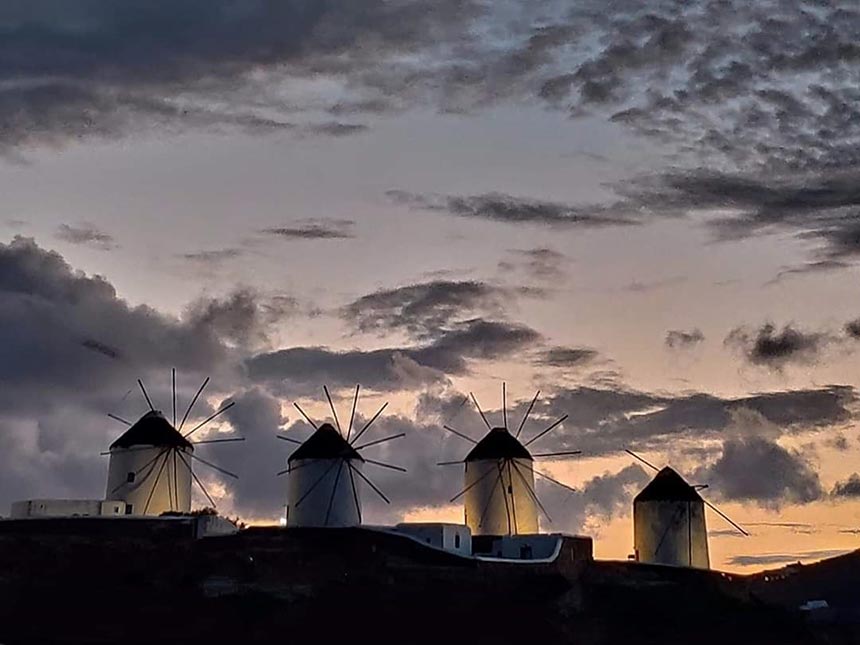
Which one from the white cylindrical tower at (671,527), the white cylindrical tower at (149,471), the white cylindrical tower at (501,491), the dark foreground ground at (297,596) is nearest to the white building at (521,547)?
the dark foreground ground at (297,596)

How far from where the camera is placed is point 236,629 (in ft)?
152

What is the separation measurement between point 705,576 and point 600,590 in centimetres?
720

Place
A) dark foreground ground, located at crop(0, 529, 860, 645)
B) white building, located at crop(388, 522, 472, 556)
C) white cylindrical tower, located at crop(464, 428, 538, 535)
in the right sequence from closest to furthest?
dark foreground ground, located at crop(0, 529, 860, 645) → white building, located at crop(388, 522, 472, 556) → white cylindrical tower, located at crop(464, 428, 538, 535)

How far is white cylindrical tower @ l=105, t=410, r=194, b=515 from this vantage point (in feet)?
190

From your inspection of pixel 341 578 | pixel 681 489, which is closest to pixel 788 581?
pixel 681 489

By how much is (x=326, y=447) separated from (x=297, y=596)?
34.5ft

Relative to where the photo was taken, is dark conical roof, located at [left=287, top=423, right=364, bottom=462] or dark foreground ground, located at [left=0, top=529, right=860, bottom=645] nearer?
dark foreground ground, located at [left=0, top=529, right=860, bottom=645]

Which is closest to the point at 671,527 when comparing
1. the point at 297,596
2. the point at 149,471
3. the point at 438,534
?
the point at 438,534

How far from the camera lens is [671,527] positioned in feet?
205

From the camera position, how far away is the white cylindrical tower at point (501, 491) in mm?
61469

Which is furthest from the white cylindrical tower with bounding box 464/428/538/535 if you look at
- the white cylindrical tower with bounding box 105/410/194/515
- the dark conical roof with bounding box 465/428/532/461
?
→ the white cylindrical tower with bounding box 105/410/194/515

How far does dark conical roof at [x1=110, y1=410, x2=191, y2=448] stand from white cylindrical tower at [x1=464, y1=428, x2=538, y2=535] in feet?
49.7

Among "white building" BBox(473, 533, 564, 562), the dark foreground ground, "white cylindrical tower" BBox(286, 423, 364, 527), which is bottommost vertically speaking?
the dark foreground ground

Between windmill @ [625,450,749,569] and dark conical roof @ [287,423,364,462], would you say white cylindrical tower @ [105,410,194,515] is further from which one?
windmill @ [625,450,749,569]
